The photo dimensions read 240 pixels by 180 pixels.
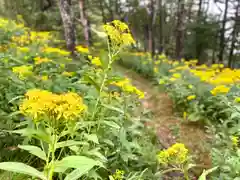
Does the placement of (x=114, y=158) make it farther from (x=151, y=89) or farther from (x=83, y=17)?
(x=83, y=17)

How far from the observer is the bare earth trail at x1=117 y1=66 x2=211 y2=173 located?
169 inches

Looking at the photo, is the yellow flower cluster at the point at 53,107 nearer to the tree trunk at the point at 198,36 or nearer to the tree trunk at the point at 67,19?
the tree trunk at the point at 67,19

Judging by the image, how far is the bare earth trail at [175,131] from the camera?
4.28m

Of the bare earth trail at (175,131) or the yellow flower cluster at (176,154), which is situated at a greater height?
the yellow flower cluster at (176,154)

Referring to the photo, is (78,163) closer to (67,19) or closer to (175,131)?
(175,131)

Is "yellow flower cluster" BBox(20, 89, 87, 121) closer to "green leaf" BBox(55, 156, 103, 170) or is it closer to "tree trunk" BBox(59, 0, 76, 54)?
"green leaf" BBox(55, 156, 103, 170)

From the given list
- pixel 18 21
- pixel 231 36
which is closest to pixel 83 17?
pixel 18 21

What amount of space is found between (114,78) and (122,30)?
0.41m

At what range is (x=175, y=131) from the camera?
510 cm

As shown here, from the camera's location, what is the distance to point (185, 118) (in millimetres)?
5586

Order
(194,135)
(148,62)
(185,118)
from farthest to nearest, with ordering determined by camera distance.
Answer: (148,62)
(185,118)
(194,135)

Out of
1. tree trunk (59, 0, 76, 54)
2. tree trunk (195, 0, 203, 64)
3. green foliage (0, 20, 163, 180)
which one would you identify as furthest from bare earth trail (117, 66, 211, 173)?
tree trunk (195, 0, 203, 64)

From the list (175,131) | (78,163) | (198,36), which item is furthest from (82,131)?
(198,36)

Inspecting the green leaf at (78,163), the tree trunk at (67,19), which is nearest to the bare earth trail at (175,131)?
the green leaf at (78,163)
